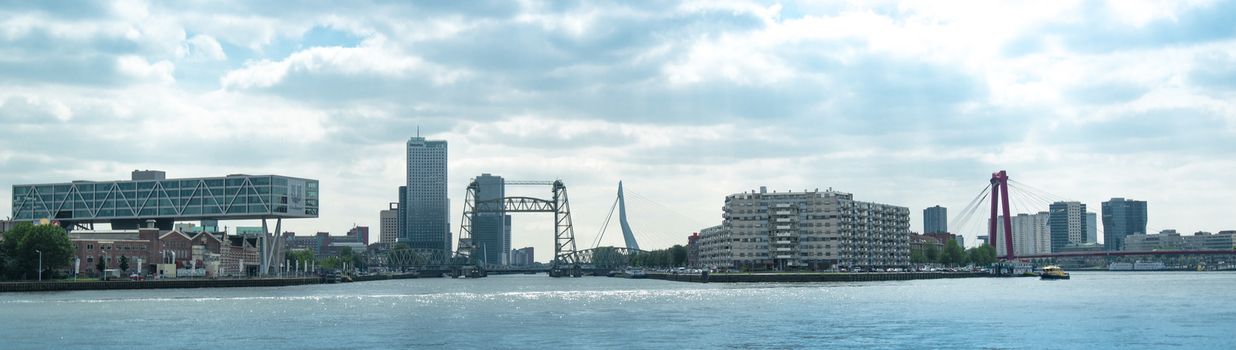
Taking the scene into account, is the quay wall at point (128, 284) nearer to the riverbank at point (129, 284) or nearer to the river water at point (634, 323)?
the riverbank at point (129, 284)

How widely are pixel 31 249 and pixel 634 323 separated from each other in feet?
340

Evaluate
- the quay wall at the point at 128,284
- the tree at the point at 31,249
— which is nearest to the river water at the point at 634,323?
the quay wall at the point at 128,284

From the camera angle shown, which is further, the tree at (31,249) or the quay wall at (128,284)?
the tree at (31,249)

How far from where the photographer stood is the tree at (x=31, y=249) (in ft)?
536

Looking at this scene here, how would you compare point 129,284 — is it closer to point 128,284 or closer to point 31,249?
point 128,284

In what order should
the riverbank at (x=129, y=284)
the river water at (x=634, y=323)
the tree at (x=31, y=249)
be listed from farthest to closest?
the tree at (x=31, y=249)
the riverbank at (x=129, y=284)
the river water at (x=634, y=323)

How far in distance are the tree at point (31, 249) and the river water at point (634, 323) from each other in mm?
39240

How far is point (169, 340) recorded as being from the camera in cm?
7581

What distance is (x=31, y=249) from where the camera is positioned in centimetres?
16338

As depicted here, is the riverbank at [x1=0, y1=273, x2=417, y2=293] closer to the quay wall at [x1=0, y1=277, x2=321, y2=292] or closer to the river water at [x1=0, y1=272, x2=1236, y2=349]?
the quay wall at [x1=0, y1=277, x2=321, y2=292]

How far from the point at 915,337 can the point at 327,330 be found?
3491 centimetres

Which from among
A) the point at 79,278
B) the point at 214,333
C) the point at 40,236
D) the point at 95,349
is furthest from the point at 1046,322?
the point at 79,278

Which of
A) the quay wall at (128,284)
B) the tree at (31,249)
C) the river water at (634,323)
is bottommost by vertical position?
the river water at (634,323)

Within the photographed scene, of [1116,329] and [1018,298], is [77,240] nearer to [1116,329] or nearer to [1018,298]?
[1018,298]
